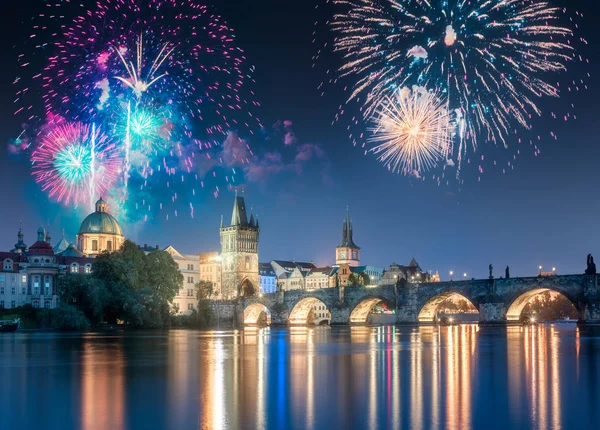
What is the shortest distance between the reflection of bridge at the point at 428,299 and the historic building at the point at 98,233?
28.5 m

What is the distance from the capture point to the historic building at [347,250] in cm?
18962

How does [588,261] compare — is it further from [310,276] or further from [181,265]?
[310,276]

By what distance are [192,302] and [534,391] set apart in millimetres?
115672

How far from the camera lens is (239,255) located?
483ft

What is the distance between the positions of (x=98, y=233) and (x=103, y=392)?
11653 cm

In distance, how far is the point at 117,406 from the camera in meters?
19.3

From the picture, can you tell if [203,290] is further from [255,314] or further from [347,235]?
[347,235]

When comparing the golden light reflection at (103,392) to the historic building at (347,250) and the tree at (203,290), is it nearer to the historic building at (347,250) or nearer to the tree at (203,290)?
the tree at (203,290)

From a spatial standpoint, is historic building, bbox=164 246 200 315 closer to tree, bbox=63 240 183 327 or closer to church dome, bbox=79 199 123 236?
church dome, bbox=79 199 123 236

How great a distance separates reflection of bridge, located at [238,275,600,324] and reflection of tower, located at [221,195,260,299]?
1592 centimetres

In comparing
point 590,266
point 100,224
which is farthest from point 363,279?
point 590,266

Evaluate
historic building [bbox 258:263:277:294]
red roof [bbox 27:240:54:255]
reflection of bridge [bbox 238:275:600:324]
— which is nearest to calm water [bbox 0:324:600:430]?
reflection of bridge [bbox 238:275:600:324]

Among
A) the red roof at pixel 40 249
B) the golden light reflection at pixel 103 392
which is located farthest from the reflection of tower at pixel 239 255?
the golden light reflection at pixel 103 392

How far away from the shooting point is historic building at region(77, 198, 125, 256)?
13362cm
